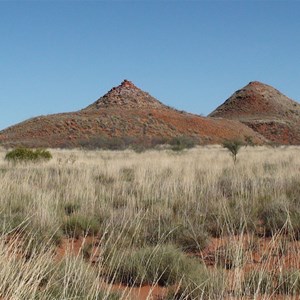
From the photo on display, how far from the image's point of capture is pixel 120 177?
47.1 ft

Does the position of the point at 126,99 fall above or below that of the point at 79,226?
above

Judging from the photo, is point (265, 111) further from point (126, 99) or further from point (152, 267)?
point (152, 267)

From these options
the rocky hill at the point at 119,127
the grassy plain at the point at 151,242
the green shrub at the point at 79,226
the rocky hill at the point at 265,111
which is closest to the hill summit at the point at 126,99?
the rocky hill at the point at 119,127

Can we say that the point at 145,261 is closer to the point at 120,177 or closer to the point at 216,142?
the point at 120,177

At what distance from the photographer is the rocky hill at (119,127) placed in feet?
194

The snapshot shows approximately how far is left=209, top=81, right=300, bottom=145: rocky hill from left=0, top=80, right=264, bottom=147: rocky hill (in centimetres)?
1433

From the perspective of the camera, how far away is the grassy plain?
14.4 feet

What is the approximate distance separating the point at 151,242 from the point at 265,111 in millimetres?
94601

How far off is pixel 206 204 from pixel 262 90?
98.8 meters

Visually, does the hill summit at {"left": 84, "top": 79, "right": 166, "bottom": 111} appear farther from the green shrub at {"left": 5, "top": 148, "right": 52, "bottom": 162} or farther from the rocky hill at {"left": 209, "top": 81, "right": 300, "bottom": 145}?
the green shrub at {"left": 5, "top": 148, "right": 52, "bottom": 162}

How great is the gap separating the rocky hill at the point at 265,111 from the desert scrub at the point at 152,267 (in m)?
80.0

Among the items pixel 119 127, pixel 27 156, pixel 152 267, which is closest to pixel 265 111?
pixel 119 127

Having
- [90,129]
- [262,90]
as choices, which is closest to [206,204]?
[90,129]

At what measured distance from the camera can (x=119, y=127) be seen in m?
62.6
